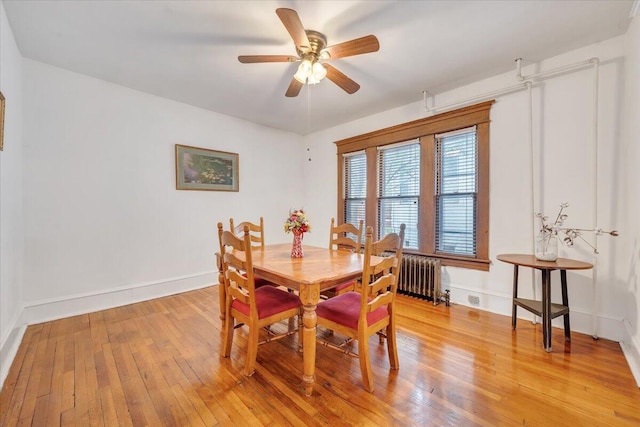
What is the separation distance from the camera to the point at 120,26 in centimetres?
218

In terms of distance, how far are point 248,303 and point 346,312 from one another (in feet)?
2.31

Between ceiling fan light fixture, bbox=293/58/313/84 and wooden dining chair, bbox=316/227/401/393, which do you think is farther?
ceiling fan light fixture, bbox=293/58/313/84

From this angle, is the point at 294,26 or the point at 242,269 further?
the point at 242,269

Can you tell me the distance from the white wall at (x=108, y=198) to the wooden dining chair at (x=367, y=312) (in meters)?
2.72

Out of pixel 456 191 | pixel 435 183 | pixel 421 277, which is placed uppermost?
pixel 435 183

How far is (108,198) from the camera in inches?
124

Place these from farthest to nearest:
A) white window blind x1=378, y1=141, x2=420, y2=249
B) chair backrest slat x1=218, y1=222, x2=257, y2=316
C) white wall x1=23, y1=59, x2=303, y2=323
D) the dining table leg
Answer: white window blind x1=378, y1=141, x2=420, y2=249, white wall x1=23, y1=59, x2=303, y2=323, chair backrest slat x1=218, y1=222, x2=257, y2=316, the dining table leg

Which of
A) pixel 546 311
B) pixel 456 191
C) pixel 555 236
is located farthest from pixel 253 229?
pixel 555 236

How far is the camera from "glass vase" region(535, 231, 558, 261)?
2.38 meters

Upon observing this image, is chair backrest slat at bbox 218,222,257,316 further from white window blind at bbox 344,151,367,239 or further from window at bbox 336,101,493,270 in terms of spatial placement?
white window blind at bbox 344,151,367,239

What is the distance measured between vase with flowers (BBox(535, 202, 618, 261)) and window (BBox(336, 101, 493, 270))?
1.98ft

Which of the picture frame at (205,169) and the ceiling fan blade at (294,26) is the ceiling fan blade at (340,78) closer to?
the ceiling fan blade at (294,26)

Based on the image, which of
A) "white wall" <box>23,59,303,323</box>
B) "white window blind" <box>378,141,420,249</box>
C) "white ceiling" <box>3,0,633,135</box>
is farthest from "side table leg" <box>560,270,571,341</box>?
"white wall" <box>23,59,303,323</box>

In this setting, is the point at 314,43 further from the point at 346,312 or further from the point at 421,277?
the point at 421,277
